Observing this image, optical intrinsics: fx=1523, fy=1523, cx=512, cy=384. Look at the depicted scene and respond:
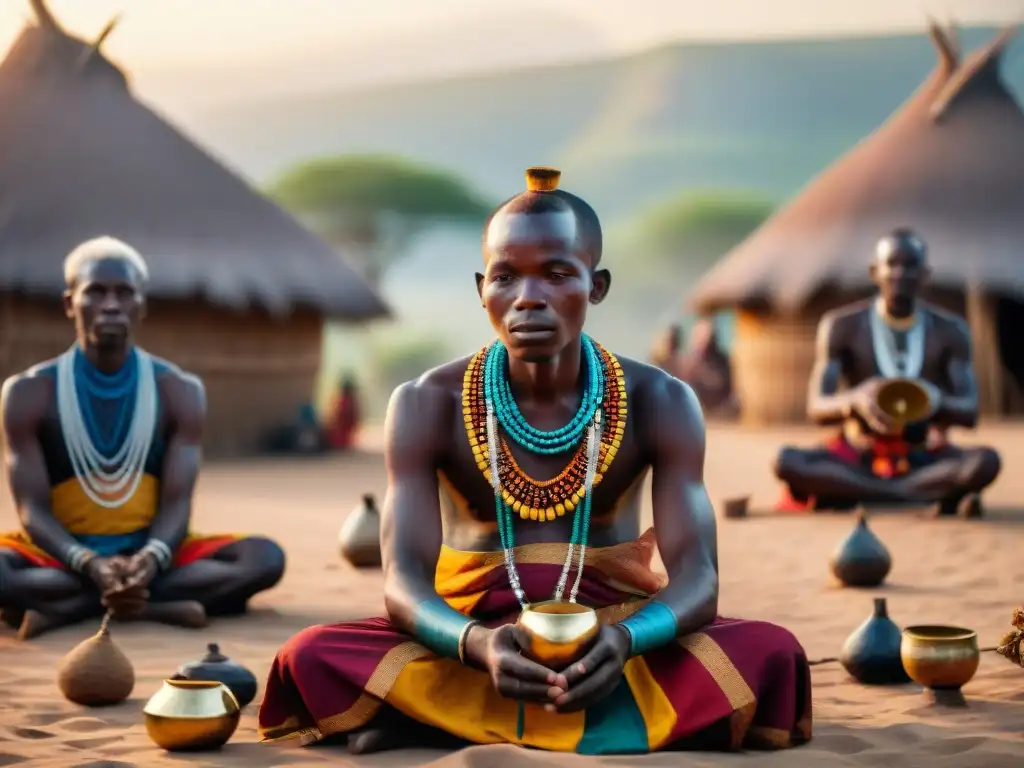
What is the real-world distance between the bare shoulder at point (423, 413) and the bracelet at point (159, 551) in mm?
2115

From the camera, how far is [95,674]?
475 cm

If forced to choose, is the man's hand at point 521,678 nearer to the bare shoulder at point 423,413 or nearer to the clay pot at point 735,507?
the bare shoulder at point 423,413

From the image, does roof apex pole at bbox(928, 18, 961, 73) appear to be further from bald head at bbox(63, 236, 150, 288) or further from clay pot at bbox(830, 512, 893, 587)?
bald head at bbox(63, 236, 150, 288)

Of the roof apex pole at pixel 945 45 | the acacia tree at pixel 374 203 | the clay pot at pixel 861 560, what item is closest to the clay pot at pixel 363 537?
the clay pot at pixel 861 560

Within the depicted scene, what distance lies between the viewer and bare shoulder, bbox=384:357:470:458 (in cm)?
442

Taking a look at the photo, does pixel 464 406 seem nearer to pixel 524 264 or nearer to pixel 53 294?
pixel 524 264

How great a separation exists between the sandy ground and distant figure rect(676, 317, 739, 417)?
1087 cm

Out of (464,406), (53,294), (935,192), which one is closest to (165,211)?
(53,294)

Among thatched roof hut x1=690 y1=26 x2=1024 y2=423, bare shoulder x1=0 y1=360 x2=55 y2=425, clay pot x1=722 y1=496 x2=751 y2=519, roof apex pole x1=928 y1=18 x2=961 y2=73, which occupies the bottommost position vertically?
clay pot x1=722 y1=496 x2=751 y2=519

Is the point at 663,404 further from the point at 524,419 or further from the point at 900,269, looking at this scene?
the point at 900,269

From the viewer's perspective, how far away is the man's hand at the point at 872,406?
9.38 m

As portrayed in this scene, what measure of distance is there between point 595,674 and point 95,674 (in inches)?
70.5

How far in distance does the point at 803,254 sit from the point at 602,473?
51.3 ft

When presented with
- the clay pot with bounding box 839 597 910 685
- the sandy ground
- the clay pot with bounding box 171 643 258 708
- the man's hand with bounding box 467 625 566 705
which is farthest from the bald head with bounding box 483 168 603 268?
the clay pot with bounding box 839 597 910 685
